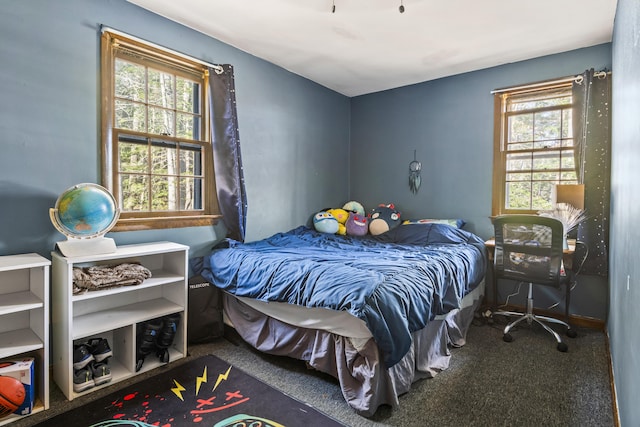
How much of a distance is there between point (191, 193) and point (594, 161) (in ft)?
11.6

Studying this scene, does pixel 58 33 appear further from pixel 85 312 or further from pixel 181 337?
pixel 181 337

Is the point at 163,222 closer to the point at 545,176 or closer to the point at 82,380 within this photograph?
the point at 82,380

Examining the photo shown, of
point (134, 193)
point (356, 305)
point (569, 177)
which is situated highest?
point (569, 177)

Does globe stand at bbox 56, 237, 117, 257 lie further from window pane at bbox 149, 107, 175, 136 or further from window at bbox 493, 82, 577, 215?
window at bbox 493, 82, 577, 215

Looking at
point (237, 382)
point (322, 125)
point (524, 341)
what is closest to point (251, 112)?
point (322, 125)

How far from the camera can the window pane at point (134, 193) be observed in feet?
8.54

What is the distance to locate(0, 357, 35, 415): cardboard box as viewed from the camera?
5.89ft

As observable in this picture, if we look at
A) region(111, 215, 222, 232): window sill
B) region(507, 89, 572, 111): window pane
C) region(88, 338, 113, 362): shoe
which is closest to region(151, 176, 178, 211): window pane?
region(111, 215, 222, 232): window sill

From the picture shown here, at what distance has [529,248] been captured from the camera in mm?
2742

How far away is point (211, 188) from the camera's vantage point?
10.3 feet

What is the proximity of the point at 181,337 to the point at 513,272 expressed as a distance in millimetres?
2646

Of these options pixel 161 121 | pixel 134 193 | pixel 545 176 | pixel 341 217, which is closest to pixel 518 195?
pixel 545 176

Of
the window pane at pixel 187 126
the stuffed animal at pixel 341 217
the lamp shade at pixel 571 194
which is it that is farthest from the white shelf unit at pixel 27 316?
the lamp shade at pixel 571 194

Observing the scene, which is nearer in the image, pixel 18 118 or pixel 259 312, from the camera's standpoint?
pixel 18 118
